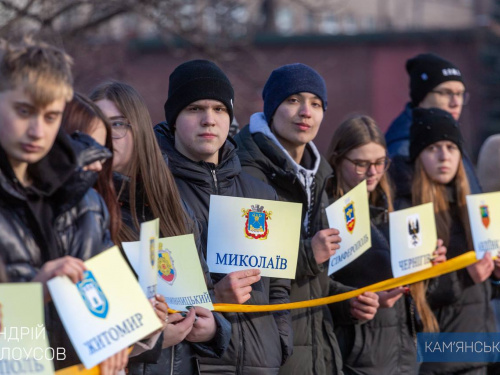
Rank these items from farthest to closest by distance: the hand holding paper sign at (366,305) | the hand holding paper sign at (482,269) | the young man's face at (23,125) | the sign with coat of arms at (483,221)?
the hand holding paper sign at (482,269) → the sign with coat of arms at (483,221) → the hand holding paper sign at (366,305) → the young man's face at (23,125)

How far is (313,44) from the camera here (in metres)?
24.3

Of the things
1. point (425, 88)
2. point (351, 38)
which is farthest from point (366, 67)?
point (425, 88)

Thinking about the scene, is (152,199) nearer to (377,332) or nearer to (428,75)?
(377,332)

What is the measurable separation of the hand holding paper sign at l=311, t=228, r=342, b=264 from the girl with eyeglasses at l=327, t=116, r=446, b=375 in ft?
2.12

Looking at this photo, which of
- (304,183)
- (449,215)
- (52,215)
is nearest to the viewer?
(52,215)

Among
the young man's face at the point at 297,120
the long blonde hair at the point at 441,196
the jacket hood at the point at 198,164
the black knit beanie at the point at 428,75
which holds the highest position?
the black knit beanie at the point at 428,75

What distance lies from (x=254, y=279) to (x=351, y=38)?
2043 centimetres

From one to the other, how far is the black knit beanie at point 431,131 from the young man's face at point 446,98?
0.75 metres

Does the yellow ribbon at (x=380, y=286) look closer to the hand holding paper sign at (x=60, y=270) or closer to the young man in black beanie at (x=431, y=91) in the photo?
the hand holding paper sign at (x=60, y=270)

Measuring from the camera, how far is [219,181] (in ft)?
15.1

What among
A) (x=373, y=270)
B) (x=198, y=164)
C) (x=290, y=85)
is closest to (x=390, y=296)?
(x=373, y=270)

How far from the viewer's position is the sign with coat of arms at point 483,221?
5.77m

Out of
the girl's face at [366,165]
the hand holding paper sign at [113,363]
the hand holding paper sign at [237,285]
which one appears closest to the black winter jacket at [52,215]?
the hand holding paper sign at [113,363]

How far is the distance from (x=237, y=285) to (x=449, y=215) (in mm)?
2325
